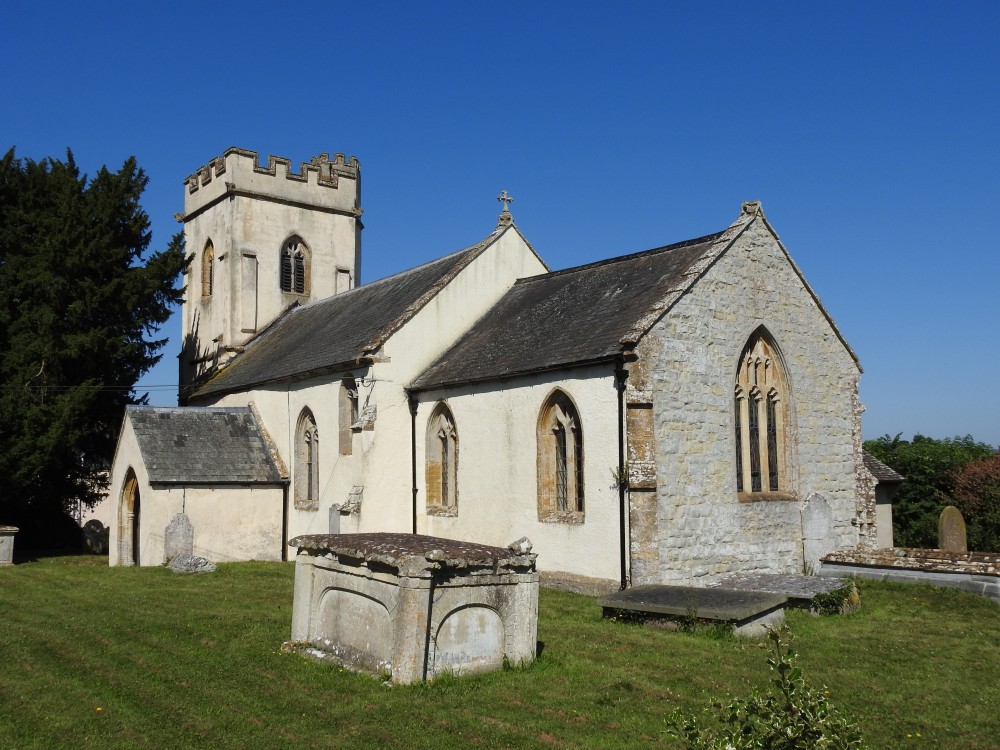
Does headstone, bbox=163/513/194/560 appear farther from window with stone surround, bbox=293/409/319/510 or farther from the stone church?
window with stone surround, bbox=293/409/319/510

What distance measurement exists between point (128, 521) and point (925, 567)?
20.0 meters

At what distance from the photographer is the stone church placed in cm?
1767

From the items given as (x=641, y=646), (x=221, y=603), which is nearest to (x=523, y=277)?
(x=221, y=603)

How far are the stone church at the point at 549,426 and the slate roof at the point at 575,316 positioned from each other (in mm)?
72

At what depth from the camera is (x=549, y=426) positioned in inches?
754

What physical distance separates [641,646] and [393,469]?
436 inches

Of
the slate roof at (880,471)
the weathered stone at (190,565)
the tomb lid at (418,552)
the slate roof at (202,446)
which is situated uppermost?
the slate roof at (202,446)

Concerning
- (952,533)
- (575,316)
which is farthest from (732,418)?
(952,533)

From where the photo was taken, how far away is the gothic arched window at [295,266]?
34.8m

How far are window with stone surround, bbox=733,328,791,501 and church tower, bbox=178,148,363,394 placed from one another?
19878 mm

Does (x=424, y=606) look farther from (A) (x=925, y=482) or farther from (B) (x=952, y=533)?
(A) (x=925, y=482)

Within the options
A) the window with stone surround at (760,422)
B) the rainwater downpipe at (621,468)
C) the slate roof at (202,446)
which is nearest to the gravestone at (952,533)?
the window with stone surround at (760,422)

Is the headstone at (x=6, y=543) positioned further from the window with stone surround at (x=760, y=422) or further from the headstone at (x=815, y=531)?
the headstone at (x=815, y=531)

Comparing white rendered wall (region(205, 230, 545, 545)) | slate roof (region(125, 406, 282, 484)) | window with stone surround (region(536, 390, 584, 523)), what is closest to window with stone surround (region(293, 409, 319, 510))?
white rendered wall (region(205, 230, 545, 545))
